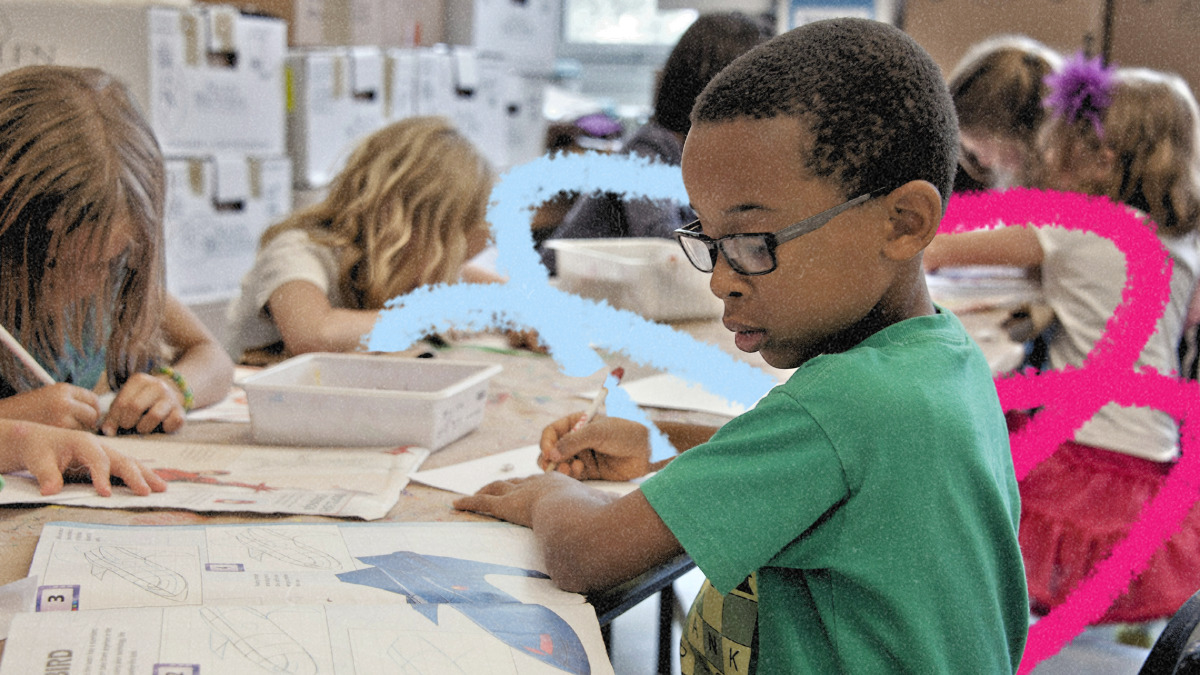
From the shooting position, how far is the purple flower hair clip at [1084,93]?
1.81 metres

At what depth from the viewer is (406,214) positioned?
1519 mm

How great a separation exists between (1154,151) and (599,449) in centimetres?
136

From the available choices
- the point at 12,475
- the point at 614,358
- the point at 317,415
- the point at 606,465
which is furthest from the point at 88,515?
the point at 614,358

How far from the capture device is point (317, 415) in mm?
970

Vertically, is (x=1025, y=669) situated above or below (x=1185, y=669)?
below

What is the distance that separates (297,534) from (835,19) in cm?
54

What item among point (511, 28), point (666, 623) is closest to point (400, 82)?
point (511, 28)

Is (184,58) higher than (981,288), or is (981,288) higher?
(184,58)

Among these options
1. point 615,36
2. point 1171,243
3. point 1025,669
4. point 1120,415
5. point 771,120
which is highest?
point 615,36

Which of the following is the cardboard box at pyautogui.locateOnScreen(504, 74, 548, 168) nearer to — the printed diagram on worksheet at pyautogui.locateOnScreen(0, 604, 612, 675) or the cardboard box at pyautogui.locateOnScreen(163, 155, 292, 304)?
the cardboard box at pyautogui.locateOnScreen(163, 155, 292, 304)

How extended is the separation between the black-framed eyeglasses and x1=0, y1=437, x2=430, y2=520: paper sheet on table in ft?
1.15

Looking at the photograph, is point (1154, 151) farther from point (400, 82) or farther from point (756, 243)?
point (400, 82)

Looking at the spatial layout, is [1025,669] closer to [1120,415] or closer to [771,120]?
[1120,415]

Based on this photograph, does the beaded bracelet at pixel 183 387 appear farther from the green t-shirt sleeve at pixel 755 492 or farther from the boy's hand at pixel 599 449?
the green t-shirt sleeve at pixel 755 492
